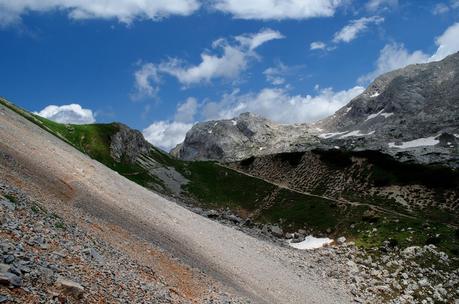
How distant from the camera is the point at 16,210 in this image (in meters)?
20.7

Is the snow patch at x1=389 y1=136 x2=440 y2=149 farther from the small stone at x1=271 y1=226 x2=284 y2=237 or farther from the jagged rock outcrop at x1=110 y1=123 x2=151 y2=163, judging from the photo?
the jagged rock outcrop at x1=110 y1=123 x2=151 y2=163

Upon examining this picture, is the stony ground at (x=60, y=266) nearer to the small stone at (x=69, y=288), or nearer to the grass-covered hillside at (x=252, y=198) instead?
the small stone at (x=69, y=288)

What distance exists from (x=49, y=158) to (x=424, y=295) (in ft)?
166

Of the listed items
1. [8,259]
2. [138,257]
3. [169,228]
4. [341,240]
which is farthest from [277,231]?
[8,259]

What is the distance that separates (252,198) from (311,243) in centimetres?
3930

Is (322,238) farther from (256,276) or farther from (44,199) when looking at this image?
(44,199)

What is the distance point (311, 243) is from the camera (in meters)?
83.8

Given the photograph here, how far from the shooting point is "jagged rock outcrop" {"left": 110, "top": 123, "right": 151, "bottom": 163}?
13950cm

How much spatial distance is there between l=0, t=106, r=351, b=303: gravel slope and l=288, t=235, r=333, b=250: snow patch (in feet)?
75.8

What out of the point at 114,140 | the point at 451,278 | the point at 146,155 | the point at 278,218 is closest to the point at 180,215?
the point at 451,278

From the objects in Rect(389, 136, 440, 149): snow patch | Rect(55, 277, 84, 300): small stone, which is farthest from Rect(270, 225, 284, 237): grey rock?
Rect(389, 136, 440, 149): snow patch

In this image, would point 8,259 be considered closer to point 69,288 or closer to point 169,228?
point 69,288

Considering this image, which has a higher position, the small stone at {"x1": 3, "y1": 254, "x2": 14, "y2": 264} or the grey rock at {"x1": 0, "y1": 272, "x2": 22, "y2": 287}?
the small stone at {"x1": 3, "y1": 254, "x2": 14, "y2": 264}

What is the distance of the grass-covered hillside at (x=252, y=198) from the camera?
74625 mm
